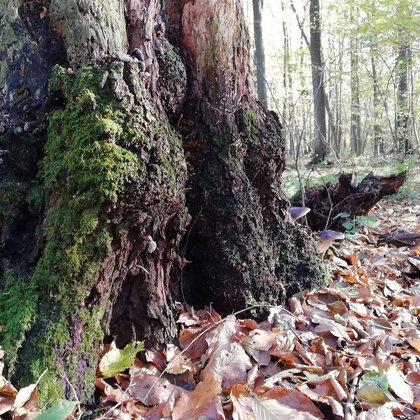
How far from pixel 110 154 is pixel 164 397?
3.68 ft

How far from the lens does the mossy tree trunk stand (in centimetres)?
176

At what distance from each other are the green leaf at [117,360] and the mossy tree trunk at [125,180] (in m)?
0.07

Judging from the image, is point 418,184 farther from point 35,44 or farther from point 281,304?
point 35,44

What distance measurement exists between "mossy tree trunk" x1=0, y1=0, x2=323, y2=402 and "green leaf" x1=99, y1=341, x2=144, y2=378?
7cm

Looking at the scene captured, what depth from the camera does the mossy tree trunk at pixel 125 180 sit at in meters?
1.76

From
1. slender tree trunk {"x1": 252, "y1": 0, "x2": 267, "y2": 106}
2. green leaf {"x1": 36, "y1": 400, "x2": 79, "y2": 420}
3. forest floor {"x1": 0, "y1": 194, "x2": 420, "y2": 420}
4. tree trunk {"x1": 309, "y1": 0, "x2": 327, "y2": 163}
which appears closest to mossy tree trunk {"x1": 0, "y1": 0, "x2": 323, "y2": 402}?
forest floor {"x1": 0, "y1": 194, "x2": 420, "y2": 420}

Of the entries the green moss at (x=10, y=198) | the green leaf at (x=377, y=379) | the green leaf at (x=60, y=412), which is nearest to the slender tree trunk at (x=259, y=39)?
the green moss at (x=10, y=198)

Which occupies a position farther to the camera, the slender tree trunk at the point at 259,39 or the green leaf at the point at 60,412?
the slender tree trunk at the point at 259,39

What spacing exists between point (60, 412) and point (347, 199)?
4.29 m

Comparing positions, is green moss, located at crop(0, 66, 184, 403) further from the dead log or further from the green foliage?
the dead log

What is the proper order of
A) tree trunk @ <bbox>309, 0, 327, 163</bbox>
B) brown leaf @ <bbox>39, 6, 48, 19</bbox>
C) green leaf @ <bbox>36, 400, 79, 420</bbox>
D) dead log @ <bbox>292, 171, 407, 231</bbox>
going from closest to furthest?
1. green leaf @ <bbox>36, 400, 79, 420</bbox>
2. brown leaf @ <bbox>39, 6, 48, 19</bbox>
3. dead log @ <bbox>292, 171, 407, 231</bbox>
4. tree trunk @ <bbox>309, 0, 327, 163</bbox>

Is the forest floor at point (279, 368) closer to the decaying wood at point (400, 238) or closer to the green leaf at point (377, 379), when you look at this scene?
the green leaf at point (377, 379)

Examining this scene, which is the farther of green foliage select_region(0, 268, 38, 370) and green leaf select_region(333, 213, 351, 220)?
green leaf select_region(333, 213, 351, 220)

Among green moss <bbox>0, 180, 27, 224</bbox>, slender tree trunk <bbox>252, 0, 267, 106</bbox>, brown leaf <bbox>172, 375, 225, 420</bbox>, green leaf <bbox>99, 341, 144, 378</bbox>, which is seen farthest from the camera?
slender tree trunk <bbox>252, 0, 267, 106</bbox>
